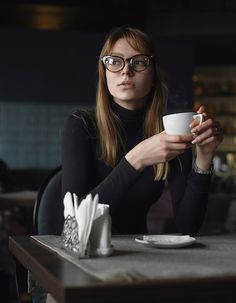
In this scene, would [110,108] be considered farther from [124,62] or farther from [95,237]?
[95,237]

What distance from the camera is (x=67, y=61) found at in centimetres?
728

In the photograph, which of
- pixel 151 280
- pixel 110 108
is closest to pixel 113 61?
pixel 110 108

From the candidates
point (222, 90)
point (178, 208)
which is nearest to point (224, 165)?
point (222, 90)

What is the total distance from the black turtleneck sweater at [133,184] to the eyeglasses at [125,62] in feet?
0.65

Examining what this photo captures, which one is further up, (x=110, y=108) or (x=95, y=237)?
(x=110, y=108)

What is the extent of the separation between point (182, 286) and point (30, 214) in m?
3.19

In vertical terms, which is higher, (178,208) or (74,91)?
(74,91)

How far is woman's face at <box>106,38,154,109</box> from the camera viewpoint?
69.8 inches

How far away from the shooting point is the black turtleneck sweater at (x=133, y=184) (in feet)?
5.98

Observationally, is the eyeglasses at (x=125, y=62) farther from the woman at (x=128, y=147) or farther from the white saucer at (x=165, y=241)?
the white saucer at (x=165, y=241)

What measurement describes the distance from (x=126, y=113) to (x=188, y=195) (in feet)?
1.09

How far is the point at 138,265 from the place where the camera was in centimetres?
114

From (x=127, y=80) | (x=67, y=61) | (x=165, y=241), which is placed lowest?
(x=165, y=241)

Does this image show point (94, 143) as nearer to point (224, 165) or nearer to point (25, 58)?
point (25, 58)
